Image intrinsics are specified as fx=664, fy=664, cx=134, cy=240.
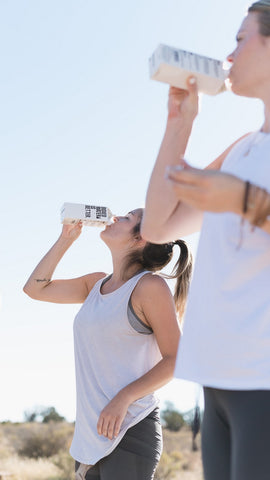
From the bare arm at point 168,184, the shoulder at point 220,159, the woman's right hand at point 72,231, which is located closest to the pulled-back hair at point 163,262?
the woman's right hand at point 72,231

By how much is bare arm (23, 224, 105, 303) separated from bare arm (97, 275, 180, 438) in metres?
0.68

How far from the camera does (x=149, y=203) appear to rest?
2121 millimetres

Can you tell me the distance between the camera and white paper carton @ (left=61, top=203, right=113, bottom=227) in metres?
3.76

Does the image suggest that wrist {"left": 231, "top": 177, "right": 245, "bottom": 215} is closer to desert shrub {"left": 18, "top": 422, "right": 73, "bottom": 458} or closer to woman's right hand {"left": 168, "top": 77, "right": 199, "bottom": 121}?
woman's right hand {"left": 168, "top": 77, "right": 199, "bottom": 121}

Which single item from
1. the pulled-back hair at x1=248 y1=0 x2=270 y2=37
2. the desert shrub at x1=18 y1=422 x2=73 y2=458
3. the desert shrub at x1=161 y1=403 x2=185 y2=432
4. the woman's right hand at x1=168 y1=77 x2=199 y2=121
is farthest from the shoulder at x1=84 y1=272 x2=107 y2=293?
the desert shrub at x1=161 y1=403 x2=185 y2=432

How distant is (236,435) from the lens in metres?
1.73

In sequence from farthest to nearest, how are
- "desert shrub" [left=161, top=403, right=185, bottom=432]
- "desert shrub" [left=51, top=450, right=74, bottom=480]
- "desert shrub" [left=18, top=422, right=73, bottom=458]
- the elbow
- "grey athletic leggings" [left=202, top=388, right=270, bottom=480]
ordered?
"desert shrub" [left=161, top=403, right=185, bottom=432], "desert shrub" [left=18, top=422, right=73, bottom=458], "desert shrub" [left=51, top=450, right=74, bottom=480], the elbow, "grey athletic leggings" [left=202, top=388, right=270, bottom=480]

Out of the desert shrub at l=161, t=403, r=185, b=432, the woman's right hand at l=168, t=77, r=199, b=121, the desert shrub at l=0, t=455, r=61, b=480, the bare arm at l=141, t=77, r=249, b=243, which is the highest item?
the woman's right hand at l=168, t=77, r=199, b=121

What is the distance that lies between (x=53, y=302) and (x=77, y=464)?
1042 millimetres

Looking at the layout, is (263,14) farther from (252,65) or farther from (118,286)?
(118,286)

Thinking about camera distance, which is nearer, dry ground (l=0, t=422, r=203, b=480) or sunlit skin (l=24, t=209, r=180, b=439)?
sunlit skin (l=24, t=209, r=180, b=439)

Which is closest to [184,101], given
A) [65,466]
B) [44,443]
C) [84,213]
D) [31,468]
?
[84,213]

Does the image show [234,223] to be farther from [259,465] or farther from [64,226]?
[64,226]

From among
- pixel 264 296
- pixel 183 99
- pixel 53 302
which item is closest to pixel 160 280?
pixel 53 302
